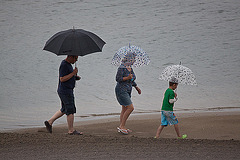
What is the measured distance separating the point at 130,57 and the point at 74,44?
1.03 metres

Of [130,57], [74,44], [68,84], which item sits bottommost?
[68,84]

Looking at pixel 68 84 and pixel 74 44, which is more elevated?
pixel 74 44

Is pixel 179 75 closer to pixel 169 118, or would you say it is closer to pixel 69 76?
pixel 169 118

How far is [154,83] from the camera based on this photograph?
1464 centimetres

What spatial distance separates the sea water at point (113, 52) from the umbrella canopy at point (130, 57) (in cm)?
255

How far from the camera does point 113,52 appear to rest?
24422mm

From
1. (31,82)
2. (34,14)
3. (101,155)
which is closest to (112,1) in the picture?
(34,14)

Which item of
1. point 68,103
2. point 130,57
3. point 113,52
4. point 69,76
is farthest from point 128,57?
point 113,52

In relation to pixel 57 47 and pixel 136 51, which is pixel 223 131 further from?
pixel 57 47

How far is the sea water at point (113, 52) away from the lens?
10.8 metres

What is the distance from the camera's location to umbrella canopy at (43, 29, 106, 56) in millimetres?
6199

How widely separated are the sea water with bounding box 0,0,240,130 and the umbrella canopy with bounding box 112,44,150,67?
2551 millimetres

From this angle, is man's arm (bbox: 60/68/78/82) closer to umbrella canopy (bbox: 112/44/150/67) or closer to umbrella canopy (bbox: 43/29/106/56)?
umbrella canopy (bbox: 43/29/106/56)

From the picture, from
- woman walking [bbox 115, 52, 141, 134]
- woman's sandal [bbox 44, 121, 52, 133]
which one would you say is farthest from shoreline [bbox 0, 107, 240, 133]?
woman walking [bbox 115, 52, 141, 134]
